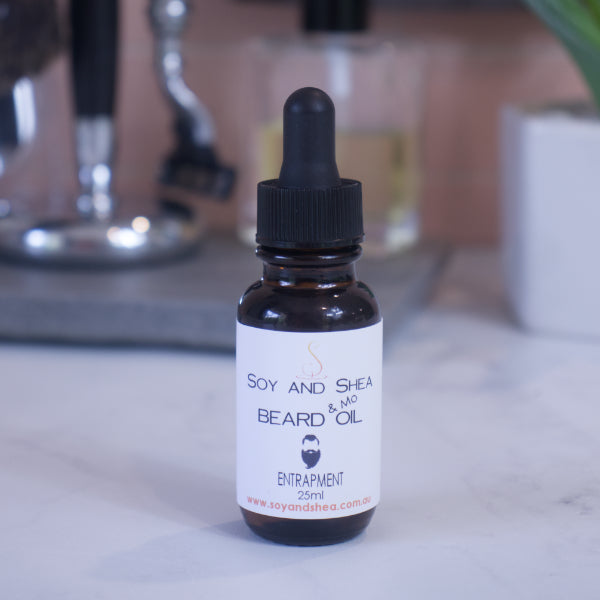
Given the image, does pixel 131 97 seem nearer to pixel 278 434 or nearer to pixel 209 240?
pixel 209 240

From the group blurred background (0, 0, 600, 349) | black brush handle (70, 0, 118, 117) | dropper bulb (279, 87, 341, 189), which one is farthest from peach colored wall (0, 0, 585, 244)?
dropper bulb (279, 87, 341, 189)

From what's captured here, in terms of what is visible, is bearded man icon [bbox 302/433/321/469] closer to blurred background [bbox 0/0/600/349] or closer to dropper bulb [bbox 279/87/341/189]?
dropper bulb [bbox 279/87/341/189]

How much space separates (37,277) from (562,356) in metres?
0.38

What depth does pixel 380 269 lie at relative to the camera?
763 millimetres

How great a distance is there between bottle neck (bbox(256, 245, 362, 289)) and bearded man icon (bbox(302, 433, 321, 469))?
0.06 m

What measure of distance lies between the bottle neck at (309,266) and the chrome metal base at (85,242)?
0.39 m

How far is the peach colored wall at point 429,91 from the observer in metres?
0.90

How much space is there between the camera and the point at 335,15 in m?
0.81

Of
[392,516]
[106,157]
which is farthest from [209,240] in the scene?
[392,516]

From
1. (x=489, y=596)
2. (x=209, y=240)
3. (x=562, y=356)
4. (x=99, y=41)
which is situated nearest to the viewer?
(x=489, y=596)

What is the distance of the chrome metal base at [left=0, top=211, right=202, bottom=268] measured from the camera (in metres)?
0.75

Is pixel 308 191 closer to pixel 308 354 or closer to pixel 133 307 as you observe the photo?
pixel 308 354

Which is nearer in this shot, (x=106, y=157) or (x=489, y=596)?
(x=489, y=596)

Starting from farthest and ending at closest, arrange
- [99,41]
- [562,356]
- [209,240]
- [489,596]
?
[209,240] < [99,41] < [562,356] < [489,596]
